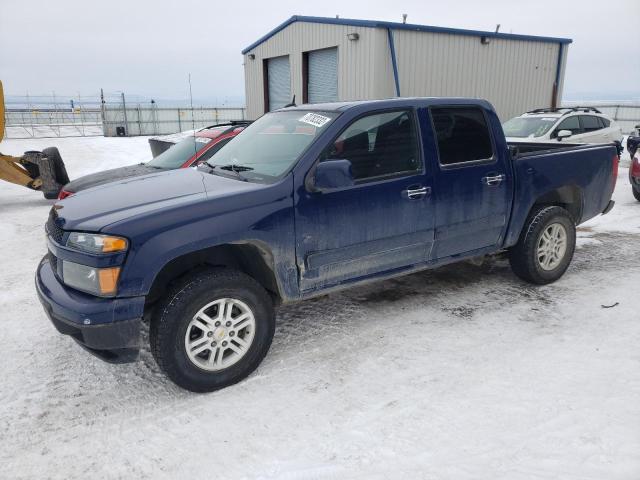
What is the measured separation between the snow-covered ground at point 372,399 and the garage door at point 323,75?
1130 cm

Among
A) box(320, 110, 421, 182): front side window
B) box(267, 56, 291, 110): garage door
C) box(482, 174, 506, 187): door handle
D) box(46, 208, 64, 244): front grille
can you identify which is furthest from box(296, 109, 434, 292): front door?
box(267, 56, 291, 110): garage door

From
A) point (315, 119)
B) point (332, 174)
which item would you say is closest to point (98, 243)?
point (332, 174)

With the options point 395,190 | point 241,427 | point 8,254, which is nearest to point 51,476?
point 241,427

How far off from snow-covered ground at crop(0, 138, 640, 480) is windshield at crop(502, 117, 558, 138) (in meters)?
7.11

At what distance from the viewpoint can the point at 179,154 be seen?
707 centimetres

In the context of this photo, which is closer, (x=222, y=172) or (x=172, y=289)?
(x=172, y=289)

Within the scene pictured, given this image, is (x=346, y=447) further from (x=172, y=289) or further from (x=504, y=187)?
(x=504, y=187)

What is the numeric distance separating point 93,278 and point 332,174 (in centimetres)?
159

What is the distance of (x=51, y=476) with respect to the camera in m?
2.50

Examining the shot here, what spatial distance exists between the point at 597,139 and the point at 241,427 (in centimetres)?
1182

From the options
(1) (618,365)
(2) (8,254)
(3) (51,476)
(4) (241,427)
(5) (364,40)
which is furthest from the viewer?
(5) (364,40)

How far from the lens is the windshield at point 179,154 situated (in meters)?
6.87

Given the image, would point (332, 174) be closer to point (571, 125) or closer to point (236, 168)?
point (236, 168)

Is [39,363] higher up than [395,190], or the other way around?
[395,190]
